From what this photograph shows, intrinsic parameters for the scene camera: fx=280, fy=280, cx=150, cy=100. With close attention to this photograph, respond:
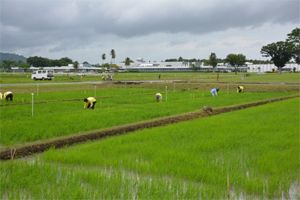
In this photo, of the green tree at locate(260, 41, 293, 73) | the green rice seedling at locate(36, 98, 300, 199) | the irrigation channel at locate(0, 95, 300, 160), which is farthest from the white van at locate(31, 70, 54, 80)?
the green tree at locate(260, 41, 293, 73)

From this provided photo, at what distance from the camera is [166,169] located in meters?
5.50

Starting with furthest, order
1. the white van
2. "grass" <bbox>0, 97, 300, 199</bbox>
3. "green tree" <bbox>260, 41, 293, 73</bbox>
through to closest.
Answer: "green tree" <bbox>260, 41, 293, 73</bbox>
the white van
"grass" <bbox>0, 97, 300, 199</bbox>

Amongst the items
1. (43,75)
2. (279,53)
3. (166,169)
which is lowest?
(166,169)

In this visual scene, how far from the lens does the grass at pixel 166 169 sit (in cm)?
453

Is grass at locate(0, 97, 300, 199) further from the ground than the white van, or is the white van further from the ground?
the white van

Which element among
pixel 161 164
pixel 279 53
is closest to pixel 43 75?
pixel 161 164

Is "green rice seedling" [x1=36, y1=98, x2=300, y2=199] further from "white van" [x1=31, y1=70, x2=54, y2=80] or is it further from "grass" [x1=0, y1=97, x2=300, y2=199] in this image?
"white van" [x1=31, y1=70, x2=54, y2=80]

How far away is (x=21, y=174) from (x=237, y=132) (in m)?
6.19

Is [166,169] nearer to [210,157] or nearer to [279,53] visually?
[210,157]

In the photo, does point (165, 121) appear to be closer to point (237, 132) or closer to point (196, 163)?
point (237, 132)

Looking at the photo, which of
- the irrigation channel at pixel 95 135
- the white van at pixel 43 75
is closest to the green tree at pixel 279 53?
the white van at pixel 43 75

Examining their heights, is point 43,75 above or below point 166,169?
above

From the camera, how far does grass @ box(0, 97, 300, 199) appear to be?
14.9 feet

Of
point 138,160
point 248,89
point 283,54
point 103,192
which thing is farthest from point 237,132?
point 283,54
